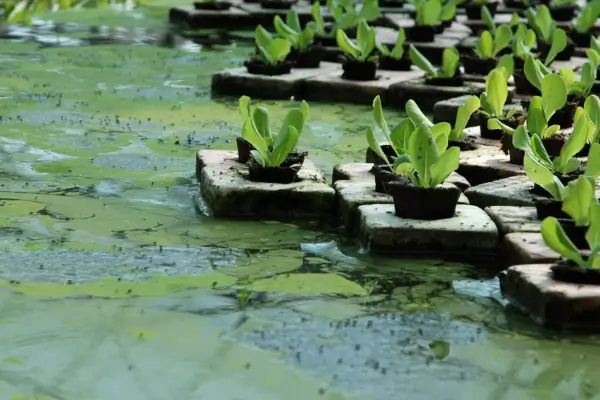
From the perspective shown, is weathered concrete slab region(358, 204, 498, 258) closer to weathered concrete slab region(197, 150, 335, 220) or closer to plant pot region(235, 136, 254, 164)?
weathered concrete slab region(197, 150, 335, 220)

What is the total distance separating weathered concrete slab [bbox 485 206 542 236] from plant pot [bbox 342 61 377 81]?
2368 mm

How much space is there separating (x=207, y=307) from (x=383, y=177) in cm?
91

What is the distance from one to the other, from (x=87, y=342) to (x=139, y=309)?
0.22 m

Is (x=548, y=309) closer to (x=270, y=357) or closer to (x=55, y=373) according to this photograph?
(x=270, y=357)

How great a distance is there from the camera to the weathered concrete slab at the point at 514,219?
3096mm

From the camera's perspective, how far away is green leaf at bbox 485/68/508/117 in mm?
4004

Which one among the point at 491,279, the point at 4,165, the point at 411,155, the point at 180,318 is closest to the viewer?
the point at 180,318

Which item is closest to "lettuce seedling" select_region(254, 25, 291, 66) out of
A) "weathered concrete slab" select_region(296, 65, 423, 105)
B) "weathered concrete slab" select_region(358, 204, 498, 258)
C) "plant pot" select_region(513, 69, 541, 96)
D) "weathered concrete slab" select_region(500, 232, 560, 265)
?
"weathered concrete slab" select_region(296, 65, 423, 105)

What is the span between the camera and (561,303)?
101 inches

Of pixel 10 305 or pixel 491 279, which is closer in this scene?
pixel 10 305

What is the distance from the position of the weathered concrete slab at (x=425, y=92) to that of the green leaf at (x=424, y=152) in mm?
2124

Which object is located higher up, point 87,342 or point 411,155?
point 411,155

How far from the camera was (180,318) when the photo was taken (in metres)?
2.59

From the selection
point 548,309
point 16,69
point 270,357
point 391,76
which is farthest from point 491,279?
point 16,69
